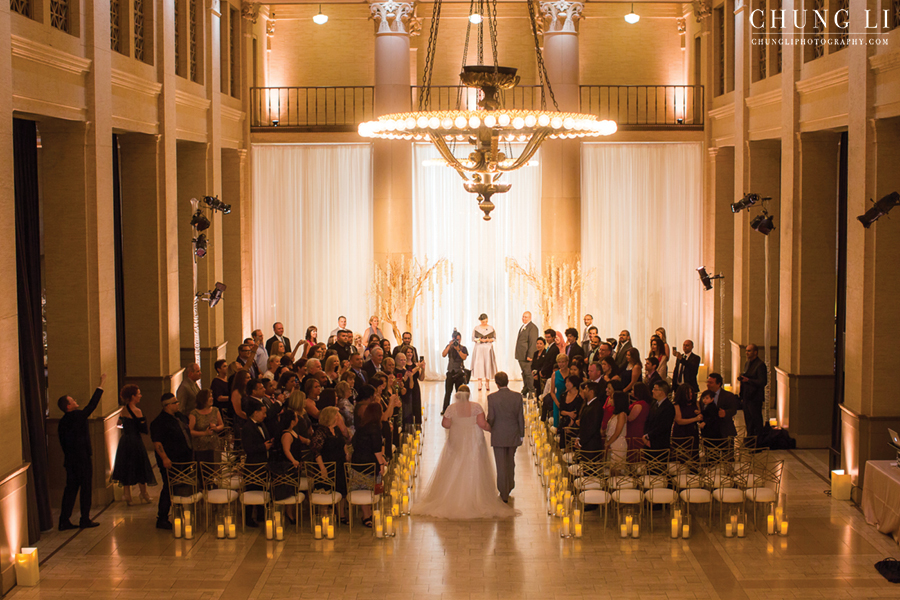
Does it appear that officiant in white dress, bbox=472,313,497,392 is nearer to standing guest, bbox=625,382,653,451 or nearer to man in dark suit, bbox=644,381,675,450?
standing guest, bbox=625,382,653,451

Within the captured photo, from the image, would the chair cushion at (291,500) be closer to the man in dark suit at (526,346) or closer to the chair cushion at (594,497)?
the chair cushion at (594,497)

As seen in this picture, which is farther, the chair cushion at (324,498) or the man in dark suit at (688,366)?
the man in dark suit at (688,366)

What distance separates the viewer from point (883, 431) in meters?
10.8

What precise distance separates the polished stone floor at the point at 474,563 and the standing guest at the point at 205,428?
86 centimetres

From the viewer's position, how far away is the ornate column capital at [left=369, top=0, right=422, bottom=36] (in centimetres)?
1848

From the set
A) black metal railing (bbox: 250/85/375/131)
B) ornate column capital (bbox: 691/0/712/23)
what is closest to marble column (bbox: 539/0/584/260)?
ornate column capital (bbox: 691/0/712/23)

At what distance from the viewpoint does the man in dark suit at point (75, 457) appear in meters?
9.99

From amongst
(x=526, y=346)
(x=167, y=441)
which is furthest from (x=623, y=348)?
(x=167, y=441)

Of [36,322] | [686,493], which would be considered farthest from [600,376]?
[36,322]

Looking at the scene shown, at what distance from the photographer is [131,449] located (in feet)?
35.2

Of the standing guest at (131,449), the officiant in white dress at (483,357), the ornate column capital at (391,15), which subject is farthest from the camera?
the ornate column capital at (391,15)

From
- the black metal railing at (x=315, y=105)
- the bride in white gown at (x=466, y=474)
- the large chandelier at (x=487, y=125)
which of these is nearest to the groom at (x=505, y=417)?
the bride in white gown at (x=466, y=474)

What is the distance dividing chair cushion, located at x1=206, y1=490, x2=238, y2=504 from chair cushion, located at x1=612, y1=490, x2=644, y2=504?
12.4 feet

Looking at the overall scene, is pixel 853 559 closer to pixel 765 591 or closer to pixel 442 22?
pixel 765 591
